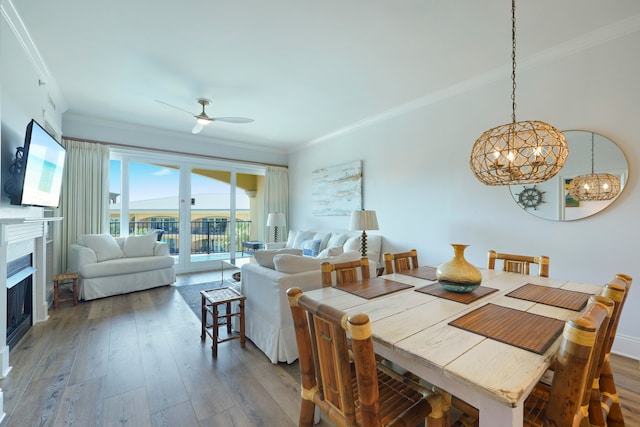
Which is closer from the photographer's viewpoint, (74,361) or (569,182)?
(74,361)

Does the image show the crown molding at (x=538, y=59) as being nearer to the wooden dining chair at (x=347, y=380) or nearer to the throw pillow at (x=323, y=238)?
the throw pillow at (x=323, y=238)

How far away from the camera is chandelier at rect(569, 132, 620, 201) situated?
2324mm

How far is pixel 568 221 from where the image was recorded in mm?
2553

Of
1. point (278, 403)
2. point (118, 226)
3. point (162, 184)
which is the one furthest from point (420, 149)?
point (118, 226)

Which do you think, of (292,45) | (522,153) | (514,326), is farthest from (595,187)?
(292,45)

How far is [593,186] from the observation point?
2.41 metres

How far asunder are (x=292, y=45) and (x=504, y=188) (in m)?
2.61

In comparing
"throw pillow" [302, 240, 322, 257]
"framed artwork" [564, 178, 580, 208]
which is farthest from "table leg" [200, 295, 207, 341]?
"framed artwork" [564, 178, 580, 208]

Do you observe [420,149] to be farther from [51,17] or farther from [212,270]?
[212,270]

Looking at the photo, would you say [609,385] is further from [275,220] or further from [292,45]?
[275,220]

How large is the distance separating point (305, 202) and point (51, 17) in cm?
451

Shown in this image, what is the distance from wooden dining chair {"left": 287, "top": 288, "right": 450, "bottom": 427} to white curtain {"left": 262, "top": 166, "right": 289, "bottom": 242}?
202 inches

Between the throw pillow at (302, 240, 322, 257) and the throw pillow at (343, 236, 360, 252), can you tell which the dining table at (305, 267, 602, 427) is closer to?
the throw pillow at (343, 236, 360, 252)

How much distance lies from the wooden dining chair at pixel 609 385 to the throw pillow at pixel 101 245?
17.2 feet
